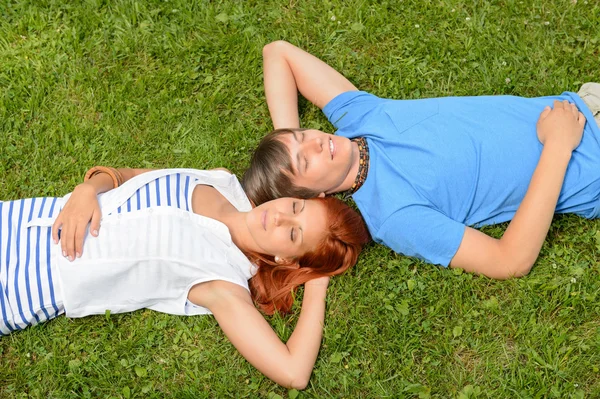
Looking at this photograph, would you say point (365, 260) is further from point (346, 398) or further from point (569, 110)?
point (569, 110)

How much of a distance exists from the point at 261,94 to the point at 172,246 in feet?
6.12

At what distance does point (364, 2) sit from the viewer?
19.0ft

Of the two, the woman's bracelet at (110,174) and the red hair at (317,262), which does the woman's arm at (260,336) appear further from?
the woman's bracelet at (110,174)

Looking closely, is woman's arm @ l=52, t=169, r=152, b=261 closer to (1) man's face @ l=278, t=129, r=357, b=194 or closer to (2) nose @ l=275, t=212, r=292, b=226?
(2) nose @ l=275, t=212, r=292, b=226

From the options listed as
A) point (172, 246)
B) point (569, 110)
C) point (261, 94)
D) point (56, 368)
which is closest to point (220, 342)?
point (172, 246)

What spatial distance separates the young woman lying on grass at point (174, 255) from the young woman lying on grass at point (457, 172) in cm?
25

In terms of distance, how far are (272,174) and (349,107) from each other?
935 millimetres

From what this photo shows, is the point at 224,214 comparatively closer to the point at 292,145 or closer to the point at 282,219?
the point at 282,219

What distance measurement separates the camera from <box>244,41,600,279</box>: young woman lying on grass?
4.33 metres

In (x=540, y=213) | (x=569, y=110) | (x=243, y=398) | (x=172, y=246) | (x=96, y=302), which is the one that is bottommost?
(x=243, y=398)

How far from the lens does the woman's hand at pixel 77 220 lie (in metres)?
4.19

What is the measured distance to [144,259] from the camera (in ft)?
13.8

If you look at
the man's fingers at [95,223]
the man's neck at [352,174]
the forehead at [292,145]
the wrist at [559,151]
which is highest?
the wrist at [559,151]

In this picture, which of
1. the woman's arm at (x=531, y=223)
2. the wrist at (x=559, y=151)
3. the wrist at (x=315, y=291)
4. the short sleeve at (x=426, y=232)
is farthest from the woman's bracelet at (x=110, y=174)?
the wrist at (x=559, y=151)
